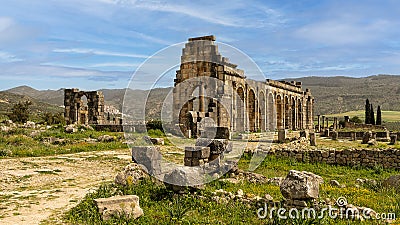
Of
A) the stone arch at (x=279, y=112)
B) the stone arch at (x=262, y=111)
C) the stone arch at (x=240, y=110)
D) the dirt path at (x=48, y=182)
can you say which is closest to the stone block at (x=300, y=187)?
the dirt path at (x=48, y=182)

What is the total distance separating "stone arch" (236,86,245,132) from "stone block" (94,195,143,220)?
22370 mm

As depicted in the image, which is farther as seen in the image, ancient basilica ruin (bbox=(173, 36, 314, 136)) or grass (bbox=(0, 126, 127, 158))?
ancient basilica ruin (bbox=(173, 36, 314, 136))

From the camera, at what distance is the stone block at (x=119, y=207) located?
7070mm

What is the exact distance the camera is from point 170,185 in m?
8.78

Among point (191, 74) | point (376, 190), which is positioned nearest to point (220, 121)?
point (191, 74)

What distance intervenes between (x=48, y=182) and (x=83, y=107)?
29.0 metres

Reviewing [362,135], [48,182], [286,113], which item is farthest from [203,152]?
[286,113]

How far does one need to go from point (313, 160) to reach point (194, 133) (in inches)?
436

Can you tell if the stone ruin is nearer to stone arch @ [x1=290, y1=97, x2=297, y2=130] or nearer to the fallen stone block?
stone arch @ [x1=290, y1=97, x2=297, y2=130]

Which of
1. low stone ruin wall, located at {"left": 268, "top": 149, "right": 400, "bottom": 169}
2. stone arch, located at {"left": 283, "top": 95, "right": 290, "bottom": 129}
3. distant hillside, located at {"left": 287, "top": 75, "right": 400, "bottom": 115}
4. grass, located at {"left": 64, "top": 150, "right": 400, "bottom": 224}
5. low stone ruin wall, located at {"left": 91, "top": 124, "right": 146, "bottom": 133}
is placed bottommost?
grass, located at {"left": 64, "top": 150, "right": 400, "bottom": 224}

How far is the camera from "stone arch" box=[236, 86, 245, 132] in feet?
97.4

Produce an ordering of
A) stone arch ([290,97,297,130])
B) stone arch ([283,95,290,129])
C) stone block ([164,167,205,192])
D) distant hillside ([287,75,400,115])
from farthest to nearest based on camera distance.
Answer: distant hillside ([287,75,400,115]) < stone arch ([290,97,297,130]) < stone arch ([283,95,290,129]) < stone block ([164,167,205,192])

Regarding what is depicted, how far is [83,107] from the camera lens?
38562 millimetres

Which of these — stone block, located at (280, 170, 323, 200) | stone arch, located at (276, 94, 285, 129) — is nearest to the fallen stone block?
stone block, located at (280, 170, 323, 200)
